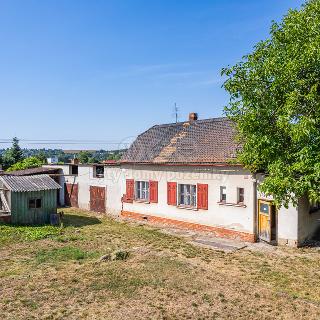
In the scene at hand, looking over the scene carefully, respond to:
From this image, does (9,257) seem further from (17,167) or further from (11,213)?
(17,167)

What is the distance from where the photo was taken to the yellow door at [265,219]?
16453 millimetres

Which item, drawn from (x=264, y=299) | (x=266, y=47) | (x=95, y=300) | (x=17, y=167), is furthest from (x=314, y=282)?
(x=17, y=167)

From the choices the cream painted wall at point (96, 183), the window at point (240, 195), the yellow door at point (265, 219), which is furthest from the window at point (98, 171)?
the yellow door at point (265, 219)

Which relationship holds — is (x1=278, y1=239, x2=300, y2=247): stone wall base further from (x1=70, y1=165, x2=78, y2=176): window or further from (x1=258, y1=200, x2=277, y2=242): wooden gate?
(x1=70, y1=165, x2=78, y2=176): window

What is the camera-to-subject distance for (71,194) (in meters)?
29.4

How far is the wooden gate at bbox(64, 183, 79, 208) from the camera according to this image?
1140 inches

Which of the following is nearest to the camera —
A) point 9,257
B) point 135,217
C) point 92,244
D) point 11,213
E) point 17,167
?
point 9,257

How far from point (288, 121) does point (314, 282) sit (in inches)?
217

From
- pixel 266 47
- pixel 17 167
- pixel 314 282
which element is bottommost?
pixel 314 282

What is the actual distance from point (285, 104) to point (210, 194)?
26.6 feet

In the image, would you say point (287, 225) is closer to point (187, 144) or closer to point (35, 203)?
point (187, 144)

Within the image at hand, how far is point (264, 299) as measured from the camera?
994 centimetres

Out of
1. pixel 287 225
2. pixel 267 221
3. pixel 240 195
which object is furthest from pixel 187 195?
pixel 287 225

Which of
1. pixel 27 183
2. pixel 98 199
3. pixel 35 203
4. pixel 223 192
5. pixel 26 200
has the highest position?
pixel 27 183
